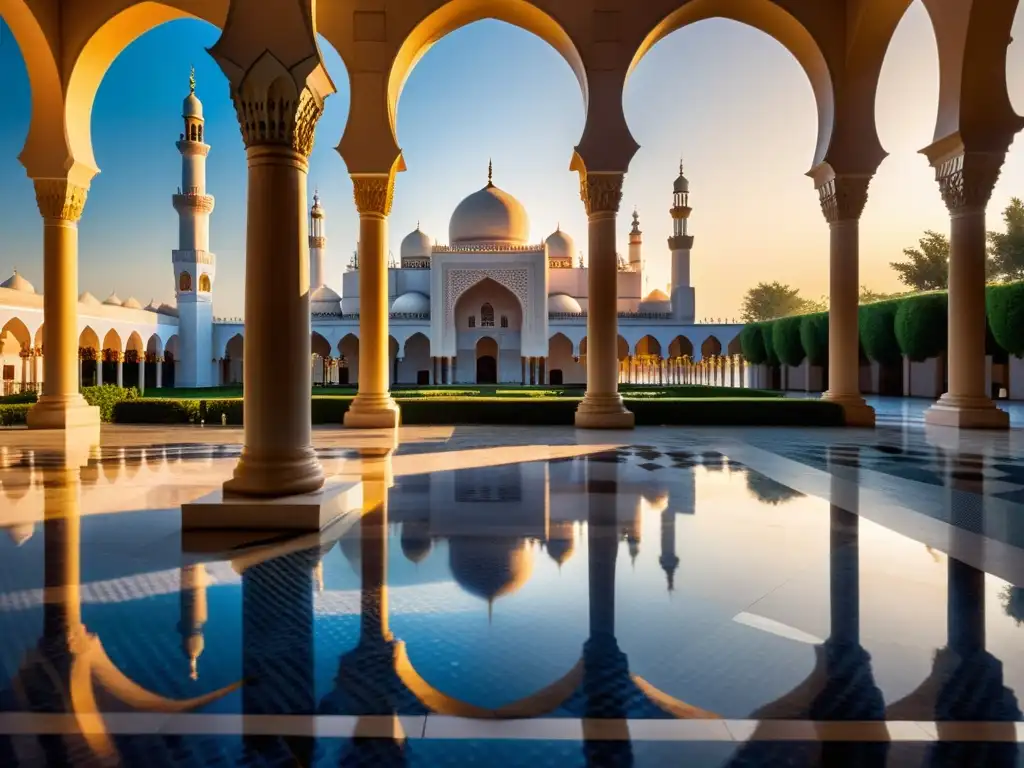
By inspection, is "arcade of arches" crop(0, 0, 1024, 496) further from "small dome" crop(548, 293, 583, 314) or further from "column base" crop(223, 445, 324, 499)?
"small dome" crop(548, 293, 583, 314)

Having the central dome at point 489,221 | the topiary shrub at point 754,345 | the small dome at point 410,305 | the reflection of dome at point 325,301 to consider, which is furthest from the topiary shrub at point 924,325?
the reflection of dome at point 325,301

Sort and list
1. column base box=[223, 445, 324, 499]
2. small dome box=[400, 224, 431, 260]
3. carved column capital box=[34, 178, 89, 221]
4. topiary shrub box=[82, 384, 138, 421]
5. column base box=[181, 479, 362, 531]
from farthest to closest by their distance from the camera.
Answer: small dome box=[400, 224, 431, 260]
topiary shrub box=[82, 384, 138, 421]
carved column capital box=[34, 178, 89, 221]
column base box=[223, 445, 324, 499]
column base box=[181, 479, 362, 531]

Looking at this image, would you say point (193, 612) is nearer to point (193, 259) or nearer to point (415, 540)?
point (415, 540)

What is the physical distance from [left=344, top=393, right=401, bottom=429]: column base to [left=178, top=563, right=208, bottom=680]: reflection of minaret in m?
6.92

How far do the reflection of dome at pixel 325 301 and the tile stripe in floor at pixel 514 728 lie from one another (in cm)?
3795

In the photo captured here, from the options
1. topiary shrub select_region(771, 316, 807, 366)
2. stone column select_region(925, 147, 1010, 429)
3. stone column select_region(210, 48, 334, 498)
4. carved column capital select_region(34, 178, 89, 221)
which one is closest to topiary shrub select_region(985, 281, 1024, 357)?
topiary shrub select_region(771, 316, 807, 366)

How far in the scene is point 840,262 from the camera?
10539 mm

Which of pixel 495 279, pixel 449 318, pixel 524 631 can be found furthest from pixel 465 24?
pixel 449 318

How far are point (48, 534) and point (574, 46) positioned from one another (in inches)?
351

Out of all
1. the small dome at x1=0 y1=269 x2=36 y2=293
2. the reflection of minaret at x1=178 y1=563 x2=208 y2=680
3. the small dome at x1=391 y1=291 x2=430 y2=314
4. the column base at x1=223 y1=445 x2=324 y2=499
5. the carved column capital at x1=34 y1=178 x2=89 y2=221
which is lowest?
the reflection of minaret at x1=178 y1=563 x2=208 y2=680

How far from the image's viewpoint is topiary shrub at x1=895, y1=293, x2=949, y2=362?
19.8 metres

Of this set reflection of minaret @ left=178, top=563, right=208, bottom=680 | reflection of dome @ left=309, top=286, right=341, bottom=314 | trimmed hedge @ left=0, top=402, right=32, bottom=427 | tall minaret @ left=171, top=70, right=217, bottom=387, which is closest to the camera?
reflection of minaret @ left=178, top=563, right=208, bottom=680

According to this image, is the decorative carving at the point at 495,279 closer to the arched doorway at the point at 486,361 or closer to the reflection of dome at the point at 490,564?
the arched doorway at the point at 486,361

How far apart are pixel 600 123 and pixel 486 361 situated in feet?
90.8
